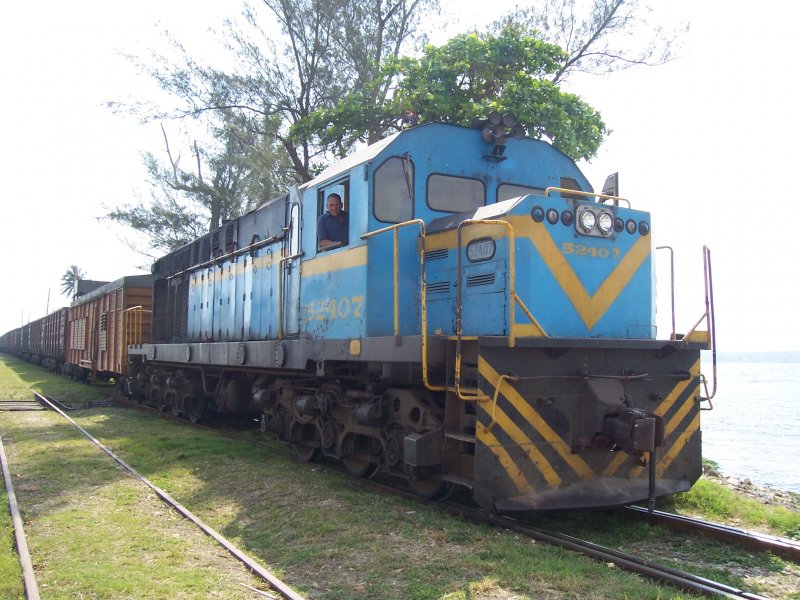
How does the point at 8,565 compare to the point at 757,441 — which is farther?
the point at 757,441

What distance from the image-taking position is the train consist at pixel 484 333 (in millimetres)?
5016

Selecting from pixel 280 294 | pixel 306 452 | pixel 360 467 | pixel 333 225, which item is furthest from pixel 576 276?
pixel 306 452

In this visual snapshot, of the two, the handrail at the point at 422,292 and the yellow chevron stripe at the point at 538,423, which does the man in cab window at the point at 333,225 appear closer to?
the handrail at the point at 422,292

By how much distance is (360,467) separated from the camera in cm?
679

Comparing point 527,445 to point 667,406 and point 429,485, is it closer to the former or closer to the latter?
point 429,485

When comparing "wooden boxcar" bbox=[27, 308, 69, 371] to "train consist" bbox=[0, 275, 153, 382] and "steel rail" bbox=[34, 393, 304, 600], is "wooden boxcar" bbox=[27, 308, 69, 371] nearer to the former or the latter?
"train consist" bbox=[0, 275, 153, 382]

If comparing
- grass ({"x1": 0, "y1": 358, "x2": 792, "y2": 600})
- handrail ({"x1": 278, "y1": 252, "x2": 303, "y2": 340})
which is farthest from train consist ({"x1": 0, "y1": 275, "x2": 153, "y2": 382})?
handrail ({"x1": 278, "y1": 252, "x2": 303, "y2": 340})

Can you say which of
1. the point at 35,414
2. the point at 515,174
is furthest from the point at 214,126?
the point at 515,174

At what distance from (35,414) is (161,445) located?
17.3 ft

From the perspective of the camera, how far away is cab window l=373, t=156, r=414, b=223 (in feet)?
19.7

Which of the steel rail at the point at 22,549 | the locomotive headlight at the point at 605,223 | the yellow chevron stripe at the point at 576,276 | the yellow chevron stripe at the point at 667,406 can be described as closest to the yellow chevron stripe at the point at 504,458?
the yellow chevron stripe at the point at 667,406

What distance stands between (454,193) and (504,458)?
263 cm

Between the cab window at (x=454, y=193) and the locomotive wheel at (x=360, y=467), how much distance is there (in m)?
2.65

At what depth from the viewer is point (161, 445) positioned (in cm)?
903
